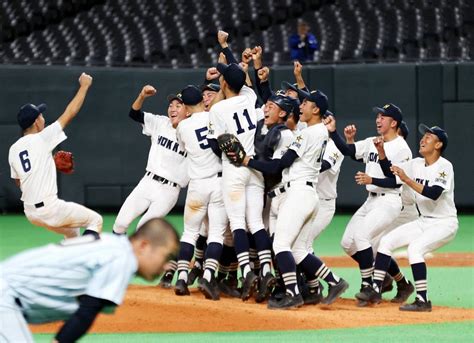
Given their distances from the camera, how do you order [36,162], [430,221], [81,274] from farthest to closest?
[36,162]
[430,221]
[81,274]

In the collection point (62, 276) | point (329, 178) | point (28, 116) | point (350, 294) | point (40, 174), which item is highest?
point (62, 276)

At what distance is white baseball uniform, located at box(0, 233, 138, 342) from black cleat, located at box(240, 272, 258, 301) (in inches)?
183

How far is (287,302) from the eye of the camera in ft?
27.9

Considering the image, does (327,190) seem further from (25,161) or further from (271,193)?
(25,161)

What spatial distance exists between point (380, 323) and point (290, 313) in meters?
0.72

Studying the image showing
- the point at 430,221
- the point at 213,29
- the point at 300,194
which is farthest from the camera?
the point at 213,29

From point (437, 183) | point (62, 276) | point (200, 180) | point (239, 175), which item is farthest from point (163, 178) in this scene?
point (62, 276)

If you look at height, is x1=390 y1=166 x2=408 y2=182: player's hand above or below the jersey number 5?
below

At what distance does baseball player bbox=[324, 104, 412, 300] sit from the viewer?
923 cm

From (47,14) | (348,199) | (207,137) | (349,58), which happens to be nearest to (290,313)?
(207,137)

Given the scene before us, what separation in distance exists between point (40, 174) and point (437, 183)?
3.51 meters

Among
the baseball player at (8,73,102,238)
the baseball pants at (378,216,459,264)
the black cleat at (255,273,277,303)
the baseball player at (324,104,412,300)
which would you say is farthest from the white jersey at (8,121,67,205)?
the baseball pants at (378,216,459,264)

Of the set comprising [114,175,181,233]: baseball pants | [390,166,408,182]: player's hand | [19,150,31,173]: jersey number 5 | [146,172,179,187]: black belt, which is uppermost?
[19,150,31,173]: jersey number 5

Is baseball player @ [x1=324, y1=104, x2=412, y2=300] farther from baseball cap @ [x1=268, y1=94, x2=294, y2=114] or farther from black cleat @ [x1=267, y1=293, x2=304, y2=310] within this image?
black cleat @ [x1=267, y1=293, x2=304, y2=310]
